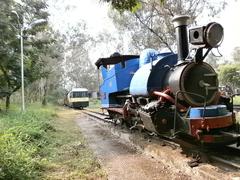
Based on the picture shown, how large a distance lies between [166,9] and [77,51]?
1889 inches

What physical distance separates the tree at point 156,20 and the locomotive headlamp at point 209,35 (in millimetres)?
14207

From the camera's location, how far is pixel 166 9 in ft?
85.8

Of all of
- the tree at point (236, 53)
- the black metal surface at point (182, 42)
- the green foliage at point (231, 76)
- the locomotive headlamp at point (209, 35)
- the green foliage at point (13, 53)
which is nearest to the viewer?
the locomotive headlamp at point (209, 35)

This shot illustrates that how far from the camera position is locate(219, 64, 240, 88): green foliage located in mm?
44681

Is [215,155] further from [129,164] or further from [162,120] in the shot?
[129,164]

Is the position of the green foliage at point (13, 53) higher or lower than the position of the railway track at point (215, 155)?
higher

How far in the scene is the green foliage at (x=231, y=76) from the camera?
44.7 meters

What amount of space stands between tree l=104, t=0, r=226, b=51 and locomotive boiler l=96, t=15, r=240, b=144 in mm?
12485

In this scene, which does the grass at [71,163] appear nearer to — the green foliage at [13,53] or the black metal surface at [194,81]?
the black metal surface at [194,81]

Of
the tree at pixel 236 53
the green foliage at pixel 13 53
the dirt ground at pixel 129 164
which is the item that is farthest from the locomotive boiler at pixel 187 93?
the tree at pixel 236 53

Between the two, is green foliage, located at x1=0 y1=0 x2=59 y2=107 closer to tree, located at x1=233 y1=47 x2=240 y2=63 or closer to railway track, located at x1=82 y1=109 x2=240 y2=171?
railway track, located at x1=82 y1=109 x2=240 y2=171

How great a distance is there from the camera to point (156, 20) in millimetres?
28766

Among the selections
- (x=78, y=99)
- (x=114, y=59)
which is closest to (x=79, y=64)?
(x=78, y=99)

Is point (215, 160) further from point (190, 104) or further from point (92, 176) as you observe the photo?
point (92, 176)
